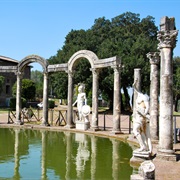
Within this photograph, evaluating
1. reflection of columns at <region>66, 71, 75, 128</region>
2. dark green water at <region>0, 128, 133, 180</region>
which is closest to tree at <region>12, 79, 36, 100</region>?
reflection of columns at <region>66, 71, 75, 128</region>

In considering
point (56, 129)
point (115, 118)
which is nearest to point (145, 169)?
point (115, 118)

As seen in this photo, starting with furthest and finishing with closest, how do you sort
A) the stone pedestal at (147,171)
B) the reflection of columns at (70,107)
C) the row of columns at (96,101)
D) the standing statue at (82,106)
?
the reflection of columns at (70,107)
the standing statue at (82,106)
the row of columns at (96,101)
the stone pedestal at (147,171)

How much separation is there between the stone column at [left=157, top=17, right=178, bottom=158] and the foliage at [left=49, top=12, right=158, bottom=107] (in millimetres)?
21964

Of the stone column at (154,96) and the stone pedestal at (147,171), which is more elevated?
the stone column at (154,96)

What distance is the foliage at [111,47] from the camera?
35.2 metres

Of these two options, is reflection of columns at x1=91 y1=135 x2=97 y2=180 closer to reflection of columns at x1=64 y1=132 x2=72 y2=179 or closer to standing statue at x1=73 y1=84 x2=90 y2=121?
reflection of columns at x1=64 y1=132 x2=72 y2=179

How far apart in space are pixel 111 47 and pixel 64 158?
27.3m

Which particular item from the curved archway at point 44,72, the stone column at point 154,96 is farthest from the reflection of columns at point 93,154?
the curved archway at point 44,72

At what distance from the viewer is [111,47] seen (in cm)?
3697

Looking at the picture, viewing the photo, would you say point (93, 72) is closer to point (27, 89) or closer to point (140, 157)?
point (140, 157)

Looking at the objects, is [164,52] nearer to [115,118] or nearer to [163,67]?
[163,67]

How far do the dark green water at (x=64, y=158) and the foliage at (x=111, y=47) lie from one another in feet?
59.2

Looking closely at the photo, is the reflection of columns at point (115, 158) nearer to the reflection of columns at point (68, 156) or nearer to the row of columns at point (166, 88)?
the reflection of columns at point (68, 156)

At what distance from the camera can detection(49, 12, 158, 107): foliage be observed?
35.2 metres
